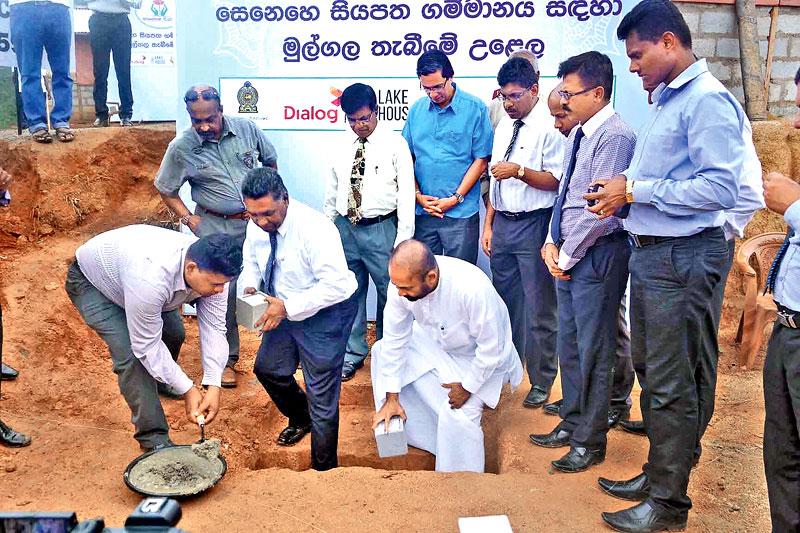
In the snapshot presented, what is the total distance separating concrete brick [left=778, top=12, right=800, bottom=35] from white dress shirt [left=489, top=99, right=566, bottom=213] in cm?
342

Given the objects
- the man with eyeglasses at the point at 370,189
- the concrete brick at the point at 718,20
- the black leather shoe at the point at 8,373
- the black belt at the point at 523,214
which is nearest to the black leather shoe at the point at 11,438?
the black leather shoe at the point at 8,373

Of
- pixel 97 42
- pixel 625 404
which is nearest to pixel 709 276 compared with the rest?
pixel 625 404

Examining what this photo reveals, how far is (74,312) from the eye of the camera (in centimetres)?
573

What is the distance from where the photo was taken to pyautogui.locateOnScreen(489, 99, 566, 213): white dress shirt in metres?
4.11

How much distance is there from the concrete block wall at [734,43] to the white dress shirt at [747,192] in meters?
3.30

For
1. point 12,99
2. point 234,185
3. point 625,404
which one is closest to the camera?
point 625,404

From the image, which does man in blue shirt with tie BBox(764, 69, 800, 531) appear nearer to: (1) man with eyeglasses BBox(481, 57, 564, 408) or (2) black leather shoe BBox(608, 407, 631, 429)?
(2) black leather shoe BBox(608, 407, 631, 429)

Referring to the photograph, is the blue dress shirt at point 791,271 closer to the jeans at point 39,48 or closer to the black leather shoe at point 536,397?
the black leather shoe at point 536,397

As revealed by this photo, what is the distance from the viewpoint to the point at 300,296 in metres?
3.68

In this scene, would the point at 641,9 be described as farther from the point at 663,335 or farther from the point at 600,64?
the point at 663,335

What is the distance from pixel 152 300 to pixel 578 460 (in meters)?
2.28

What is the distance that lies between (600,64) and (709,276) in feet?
3.82

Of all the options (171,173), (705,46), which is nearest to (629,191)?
(171,173)

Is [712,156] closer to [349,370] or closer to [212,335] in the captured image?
[212,335]
